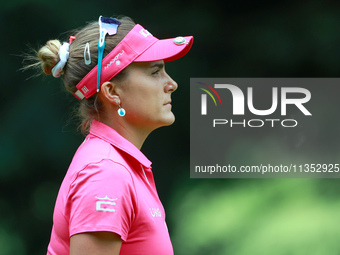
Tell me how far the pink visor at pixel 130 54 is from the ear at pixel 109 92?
0.05 ft

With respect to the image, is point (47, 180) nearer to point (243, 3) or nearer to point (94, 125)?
point (243, 3)

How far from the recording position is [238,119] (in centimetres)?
372

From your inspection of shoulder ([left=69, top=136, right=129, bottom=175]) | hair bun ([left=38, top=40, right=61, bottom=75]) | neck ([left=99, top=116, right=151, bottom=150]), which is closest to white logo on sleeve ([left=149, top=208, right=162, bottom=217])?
shoulder ([left=69, top=136, right=129, bottom=175])

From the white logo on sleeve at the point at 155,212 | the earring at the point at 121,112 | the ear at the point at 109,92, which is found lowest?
the white logo on sleeve at the point at 155,212

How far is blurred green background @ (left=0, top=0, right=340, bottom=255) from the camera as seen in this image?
355cm

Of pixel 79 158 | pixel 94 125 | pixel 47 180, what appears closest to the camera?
pixel 79 158

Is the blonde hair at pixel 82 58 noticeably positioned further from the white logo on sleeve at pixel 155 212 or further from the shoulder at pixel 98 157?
the white logo on sleeve at pixel 155 212

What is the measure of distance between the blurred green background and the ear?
1.81 m

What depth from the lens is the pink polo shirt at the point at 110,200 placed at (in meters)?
1.44

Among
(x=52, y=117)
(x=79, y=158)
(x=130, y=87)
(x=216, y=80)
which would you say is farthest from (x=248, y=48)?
(x=79, y=158)

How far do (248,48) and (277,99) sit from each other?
36 cm
